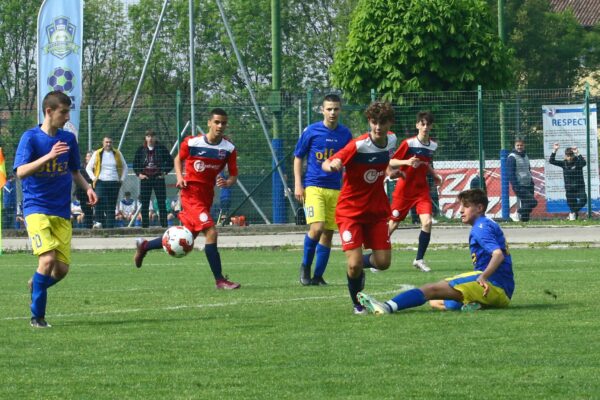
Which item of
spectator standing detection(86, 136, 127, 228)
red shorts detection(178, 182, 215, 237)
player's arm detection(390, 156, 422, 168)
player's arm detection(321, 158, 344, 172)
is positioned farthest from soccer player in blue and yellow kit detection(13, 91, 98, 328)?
spectator standing detection(86, 136, 127, 228)

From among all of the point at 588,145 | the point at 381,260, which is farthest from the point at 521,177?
the point at 381,260

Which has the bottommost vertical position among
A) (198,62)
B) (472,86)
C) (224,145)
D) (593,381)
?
(593,381)

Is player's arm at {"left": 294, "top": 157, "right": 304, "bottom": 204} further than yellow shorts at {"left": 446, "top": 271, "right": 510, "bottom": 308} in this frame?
Yes

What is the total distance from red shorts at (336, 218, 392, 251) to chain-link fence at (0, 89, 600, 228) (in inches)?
605

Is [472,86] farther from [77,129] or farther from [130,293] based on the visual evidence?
[130,293]

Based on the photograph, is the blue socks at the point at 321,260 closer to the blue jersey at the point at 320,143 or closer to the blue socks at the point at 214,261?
the blue jersey at the point at 320,143

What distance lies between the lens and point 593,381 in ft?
22.8

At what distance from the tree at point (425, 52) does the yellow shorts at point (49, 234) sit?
21.5 metres

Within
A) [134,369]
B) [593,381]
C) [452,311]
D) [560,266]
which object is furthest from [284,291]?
[593,381]

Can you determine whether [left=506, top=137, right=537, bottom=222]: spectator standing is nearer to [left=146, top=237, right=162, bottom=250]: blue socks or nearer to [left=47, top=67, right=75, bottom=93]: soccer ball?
[left=47, top=67, right=75, bottom=93]: soccer ball

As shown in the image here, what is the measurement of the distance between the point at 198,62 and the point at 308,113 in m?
39.3

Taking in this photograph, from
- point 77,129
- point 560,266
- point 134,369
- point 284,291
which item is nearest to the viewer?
point 134,369

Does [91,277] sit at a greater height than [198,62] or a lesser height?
lesser

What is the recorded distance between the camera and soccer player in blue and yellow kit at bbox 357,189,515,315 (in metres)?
10.4
